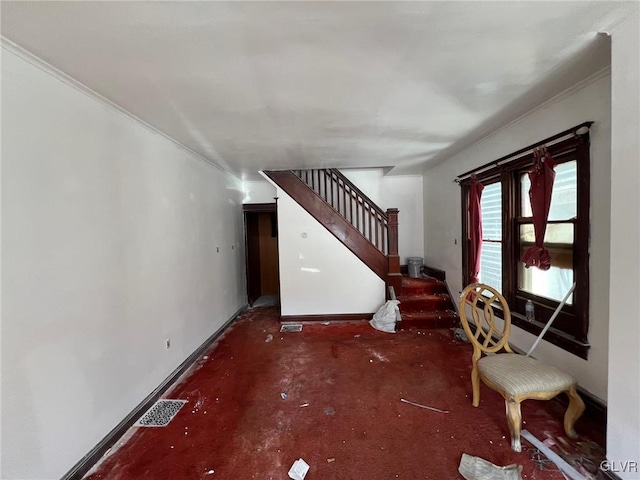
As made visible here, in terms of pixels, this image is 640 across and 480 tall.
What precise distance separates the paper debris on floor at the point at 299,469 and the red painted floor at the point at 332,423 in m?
0.05

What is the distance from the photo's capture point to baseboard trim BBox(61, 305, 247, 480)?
1666 millimetres

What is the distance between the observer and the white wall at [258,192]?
17.6 feet

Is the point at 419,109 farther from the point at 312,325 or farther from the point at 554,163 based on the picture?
the point at 312,325

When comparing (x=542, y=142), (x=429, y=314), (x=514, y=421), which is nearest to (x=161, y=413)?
(x=514, y=421)

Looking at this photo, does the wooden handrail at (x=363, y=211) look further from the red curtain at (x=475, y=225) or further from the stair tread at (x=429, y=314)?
the red curtain at (x=475, y=225)

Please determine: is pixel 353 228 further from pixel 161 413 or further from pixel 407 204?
pixel 161 413

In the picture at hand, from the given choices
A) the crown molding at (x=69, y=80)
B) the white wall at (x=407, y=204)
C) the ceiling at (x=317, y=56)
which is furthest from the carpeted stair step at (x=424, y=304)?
the crown molding at (x=69, y=80)

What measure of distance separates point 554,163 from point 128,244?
3.69 metres

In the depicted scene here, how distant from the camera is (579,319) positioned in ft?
6.98

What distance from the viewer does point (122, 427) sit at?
6.63 feet

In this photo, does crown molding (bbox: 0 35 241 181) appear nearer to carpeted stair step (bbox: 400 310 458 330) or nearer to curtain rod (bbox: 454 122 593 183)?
curtain rod (bbox: 454 122 593 183)

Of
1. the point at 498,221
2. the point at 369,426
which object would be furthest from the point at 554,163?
the point at 369,426

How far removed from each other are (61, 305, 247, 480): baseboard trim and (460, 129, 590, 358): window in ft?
11.8

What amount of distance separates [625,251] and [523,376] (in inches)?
39.8
